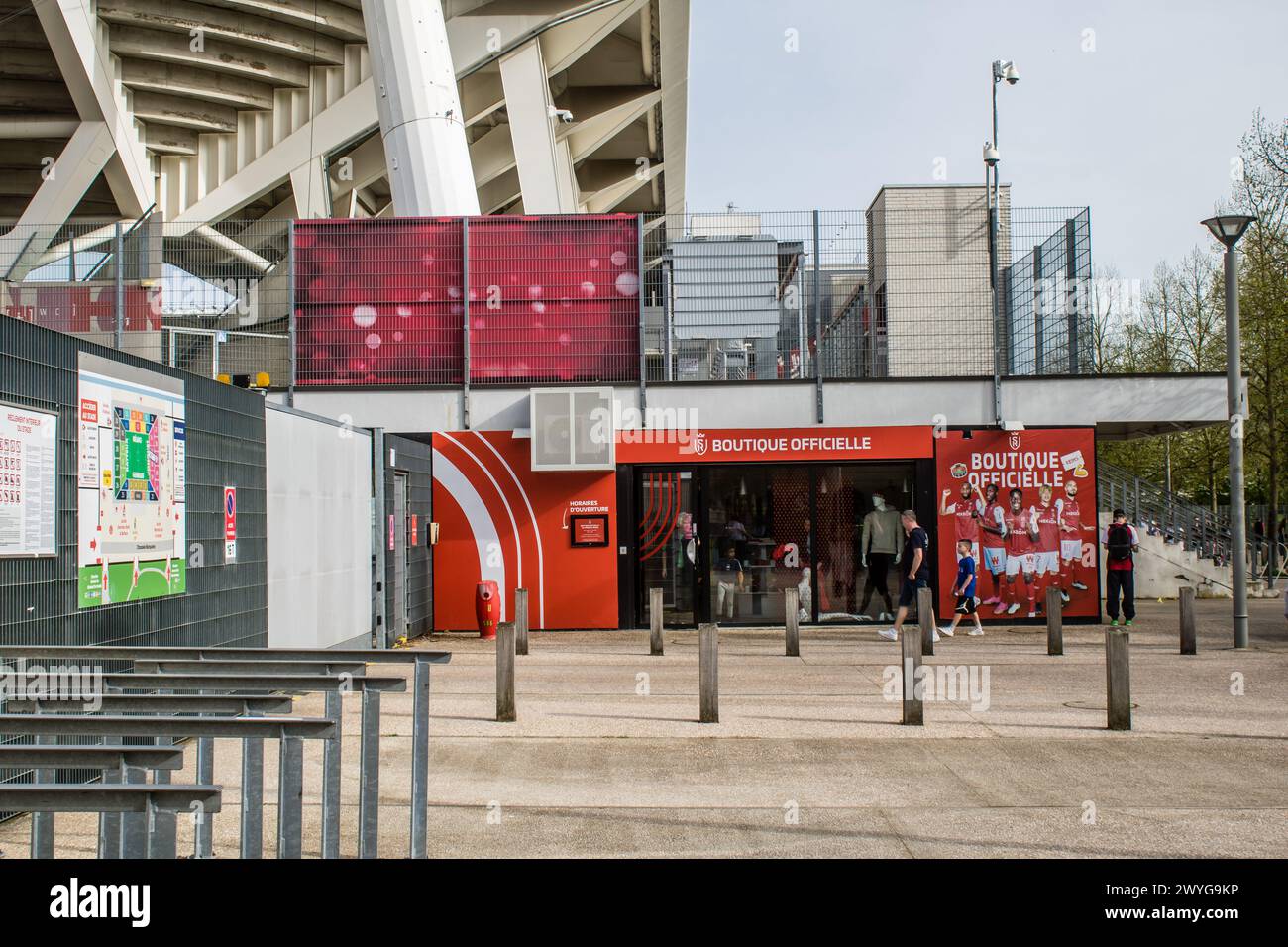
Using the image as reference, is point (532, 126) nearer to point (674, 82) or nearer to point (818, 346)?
point (674, 82)

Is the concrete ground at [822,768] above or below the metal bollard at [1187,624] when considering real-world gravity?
below

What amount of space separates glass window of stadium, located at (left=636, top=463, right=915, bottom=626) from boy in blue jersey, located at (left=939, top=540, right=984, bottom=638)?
154 cm

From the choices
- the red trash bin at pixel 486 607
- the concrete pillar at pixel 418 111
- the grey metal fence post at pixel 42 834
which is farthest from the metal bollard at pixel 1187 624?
the concrete pillar at pixel 418 111

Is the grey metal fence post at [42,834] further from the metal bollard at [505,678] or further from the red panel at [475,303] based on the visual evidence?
the red panel at [475,303]

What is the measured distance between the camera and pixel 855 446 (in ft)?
66.7

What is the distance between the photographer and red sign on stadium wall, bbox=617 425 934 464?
801 inches

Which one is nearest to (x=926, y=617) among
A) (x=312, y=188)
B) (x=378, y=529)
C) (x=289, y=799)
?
(x=378, y=529)

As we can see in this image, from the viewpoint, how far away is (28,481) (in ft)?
26.5

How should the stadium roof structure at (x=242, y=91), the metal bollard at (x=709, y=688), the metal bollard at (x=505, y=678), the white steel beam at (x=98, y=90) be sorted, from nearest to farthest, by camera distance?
the metal bollard at (x=709, y=688)
the metal bollard at (x=505, y=678)
the white steel beam at (x=98, y=90)
the stadium roof structure at (x=242, y=91)

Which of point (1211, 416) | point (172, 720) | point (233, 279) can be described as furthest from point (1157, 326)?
point (172, 720)

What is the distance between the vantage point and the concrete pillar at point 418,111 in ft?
76.0

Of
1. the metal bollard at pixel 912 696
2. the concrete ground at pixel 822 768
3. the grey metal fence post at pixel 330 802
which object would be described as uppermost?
the grey metal fence post at pixel 330 802

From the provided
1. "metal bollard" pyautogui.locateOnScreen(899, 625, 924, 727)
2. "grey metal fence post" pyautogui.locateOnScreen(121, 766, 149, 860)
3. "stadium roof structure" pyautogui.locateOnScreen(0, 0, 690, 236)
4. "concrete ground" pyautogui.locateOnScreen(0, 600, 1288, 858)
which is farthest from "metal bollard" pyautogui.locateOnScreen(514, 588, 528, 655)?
"stadium roof structure" pyautogui.locateOnScreen(0, 0, 690, 236)

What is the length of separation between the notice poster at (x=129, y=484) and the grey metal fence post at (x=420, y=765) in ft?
11.9
